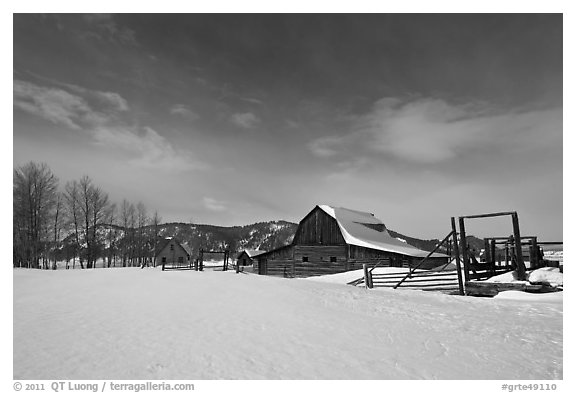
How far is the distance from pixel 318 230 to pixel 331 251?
3.02 meters

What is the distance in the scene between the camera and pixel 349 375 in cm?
451

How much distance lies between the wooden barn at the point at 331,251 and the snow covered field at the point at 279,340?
1985 centimetres

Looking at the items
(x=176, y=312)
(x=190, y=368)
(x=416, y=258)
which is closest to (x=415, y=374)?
(x=190, y=368)

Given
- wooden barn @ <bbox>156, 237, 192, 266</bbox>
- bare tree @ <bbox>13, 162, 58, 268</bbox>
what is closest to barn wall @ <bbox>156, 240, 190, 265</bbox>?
wooden barn @ <bbox>156, 237, 192, 266</bbox>

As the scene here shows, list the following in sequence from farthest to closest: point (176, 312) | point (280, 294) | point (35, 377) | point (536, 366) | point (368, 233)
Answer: point (368, 233) < point (280, 294) < point (176, 312) < point (536, 366) < point (35, 377)

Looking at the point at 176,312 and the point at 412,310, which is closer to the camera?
the point at 176,312

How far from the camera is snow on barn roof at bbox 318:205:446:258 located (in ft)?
102

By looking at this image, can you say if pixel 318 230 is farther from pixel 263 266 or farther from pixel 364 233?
pixel 263 266

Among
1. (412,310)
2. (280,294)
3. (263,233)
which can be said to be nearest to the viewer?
(412,310)

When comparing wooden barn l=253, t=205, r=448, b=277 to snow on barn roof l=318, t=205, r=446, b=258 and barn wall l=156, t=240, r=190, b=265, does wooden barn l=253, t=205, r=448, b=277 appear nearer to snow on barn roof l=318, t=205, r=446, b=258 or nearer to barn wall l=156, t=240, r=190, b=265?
snow on barn roof l=318, t=205, r=446, b=258

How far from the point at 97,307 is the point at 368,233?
32.2m

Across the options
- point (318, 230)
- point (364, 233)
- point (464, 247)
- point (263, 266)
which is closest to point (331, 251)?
point (318, 230)
